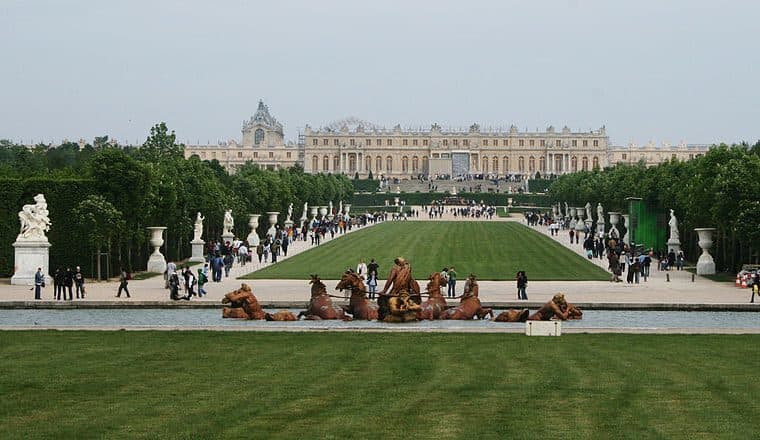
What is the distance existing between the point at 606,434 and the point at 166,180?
3946 centimetres

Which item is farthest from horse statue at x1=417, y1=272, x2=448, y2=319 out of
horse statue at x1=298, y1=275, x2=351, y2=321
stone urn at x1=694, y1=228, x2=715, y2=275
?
stone urn at x1=694, y1=228, x2=715, y2=275

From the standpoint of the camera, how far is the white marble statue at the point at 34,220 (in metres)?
38.5

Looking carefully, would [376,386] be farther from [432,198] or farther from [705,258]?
[432,198]

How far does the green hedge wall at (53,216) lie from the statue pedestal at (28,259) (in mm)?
1943

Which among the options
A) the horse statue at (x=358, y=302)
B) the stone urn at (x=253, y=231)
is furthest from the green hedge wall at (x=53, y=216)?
the stone urn at (x=253, y=231)

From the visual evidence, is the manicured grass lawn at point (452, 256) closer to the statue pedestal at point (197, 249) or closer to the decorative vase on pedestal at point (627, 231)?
the decorative vase on pedestal at point (627, 231)

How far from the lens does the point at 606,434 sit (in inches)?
540

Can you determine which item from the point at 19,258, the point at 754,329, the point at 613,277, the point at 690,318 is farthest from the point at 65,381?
the point at 613,277

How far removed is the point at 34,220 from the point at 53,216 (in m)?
2.69

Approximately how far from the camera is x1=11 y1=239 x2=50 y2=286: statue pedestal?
38.4 metres

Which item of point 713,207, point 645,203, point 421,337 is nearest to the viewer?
point 421,337

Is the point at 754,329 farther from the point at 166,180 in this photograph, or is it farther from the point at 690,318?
the point at 166,180

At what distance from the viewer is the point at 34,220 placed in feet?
127

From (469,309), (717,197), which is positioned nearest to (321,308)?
(469,309)
